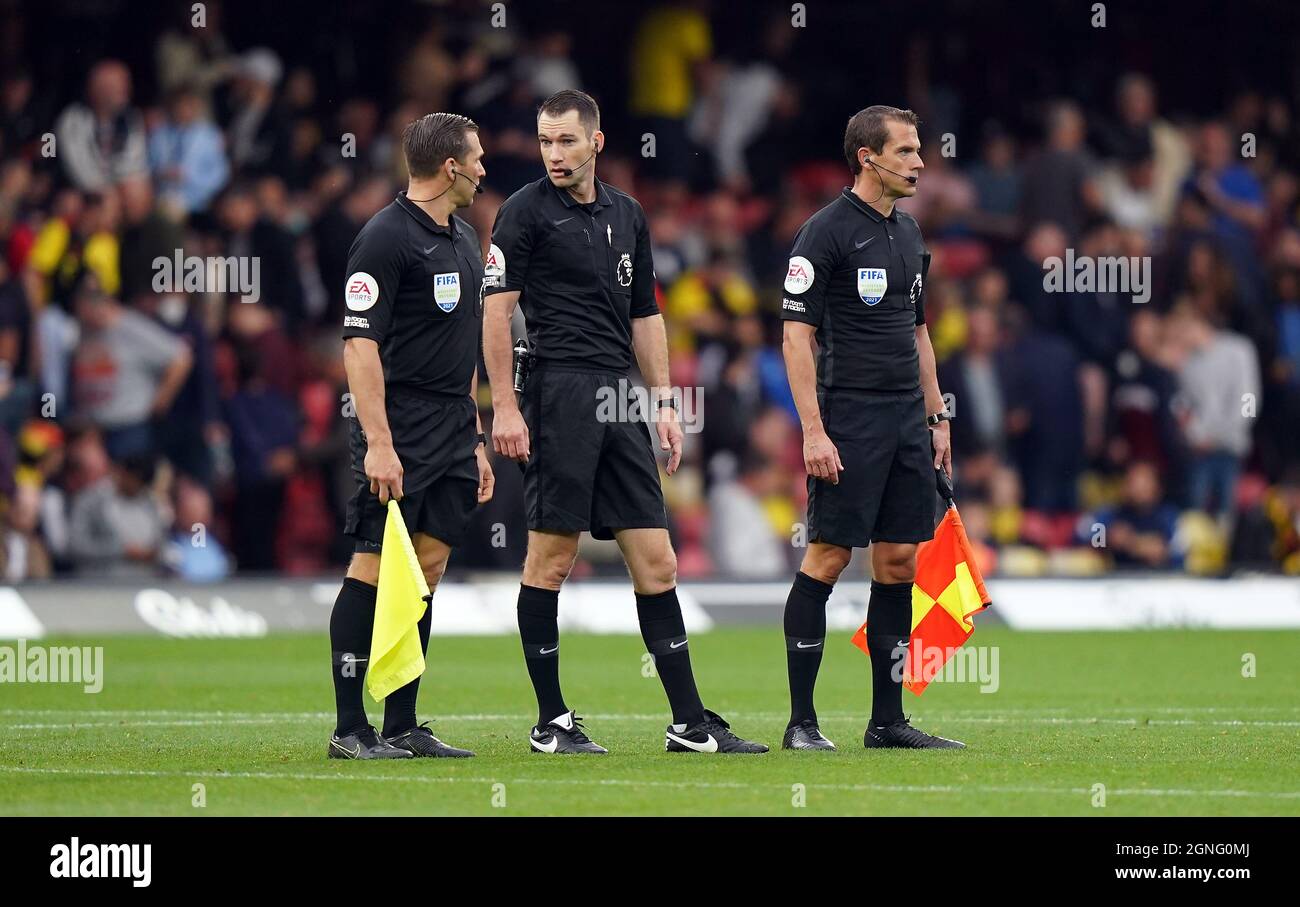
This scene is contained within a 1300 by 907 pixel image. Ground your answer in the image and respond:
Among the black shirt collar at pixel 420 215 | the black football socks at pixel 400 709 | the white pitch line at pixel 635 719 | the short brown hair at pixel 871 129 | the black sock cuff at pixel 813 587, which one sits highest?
the short brown hair at pixel 871 129

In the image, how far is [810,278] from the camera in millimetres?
8922

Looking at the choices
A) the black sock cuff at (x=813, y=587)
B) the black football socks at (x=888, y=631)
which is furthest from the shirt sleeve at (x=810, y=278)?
the black football socks at (x=888, y=631)

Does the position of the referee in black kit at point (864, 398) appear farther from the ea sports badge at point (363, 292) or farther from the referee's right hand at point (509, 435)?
the ea sports badge at point (363, 292)

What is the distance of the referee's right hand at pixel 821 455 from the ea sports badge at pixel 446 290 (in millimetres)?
1415

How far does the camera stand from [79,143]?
58.9 feet

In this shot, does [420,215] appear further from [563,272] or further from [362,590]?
[362,590]

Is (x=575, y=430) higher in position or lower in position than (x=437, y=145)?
lower

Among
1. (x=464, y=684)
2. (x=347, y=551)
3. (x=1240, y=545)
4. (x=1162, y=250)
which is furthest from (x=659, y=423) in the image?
(x=1162, y=250)

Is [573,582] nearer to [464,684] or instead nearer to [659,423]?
[464,684]

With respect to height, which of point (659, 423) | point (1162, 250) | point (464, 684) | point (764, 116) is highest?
point (764, 116)

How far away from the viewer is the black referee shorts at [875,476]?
8.91 m

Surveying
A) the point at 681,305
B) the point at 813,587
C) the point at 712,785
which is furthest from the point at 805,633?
the point at 681,305

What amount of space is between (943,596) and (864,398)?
3.17 ft

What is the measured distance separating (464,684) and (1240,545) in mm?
7690
